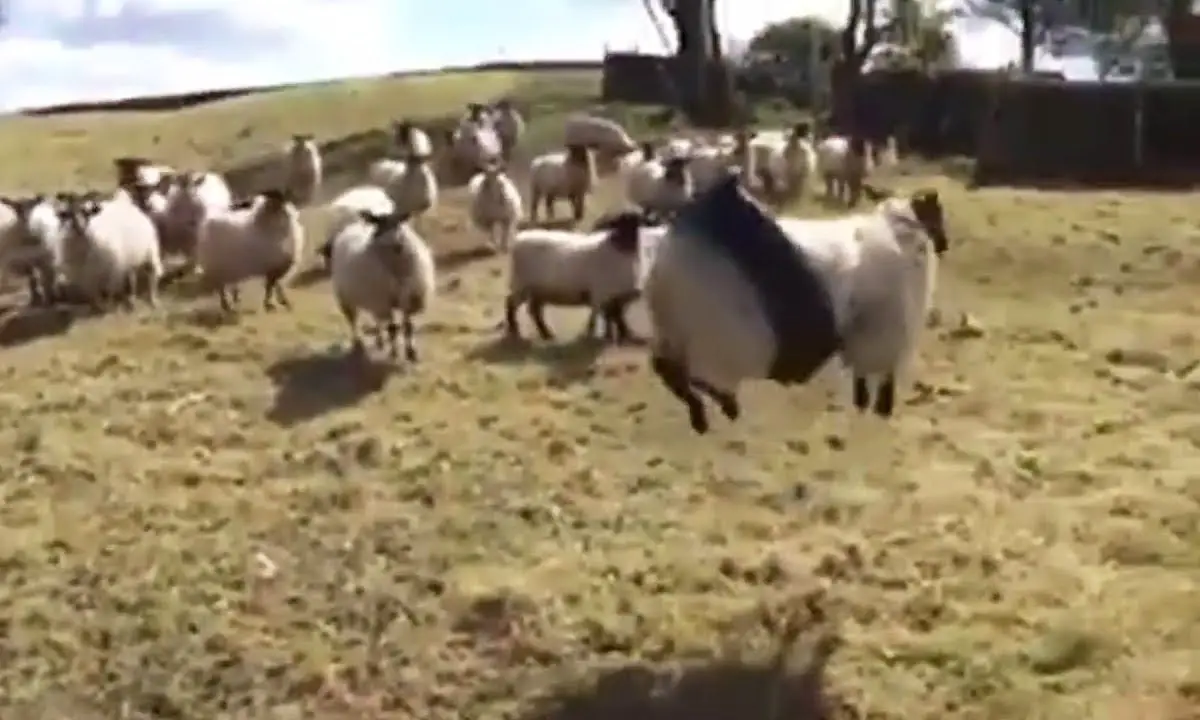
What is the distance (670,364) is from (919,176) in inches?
730

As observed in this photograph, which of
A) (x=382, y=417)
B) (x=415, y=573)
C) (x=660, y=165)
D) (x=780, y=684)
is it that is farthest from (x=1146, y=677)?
(x=660, y=165)

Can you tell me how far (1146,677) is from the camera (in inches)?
368

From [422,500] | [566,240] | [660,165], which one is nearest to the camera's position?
[422,500]

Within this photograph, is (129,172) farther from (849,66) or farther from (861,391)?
(861,391)

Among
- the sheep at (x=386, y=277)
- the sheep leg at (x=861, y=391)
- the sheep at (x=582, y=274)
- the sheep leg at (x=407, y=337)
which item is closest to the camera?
the sheep leg at (x=861, y=391)

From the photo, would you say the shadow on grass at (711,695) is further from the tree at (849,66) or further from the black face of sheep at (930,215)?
the tree at (849,66)

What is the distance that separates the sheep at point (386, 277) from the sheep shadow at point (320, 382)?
282mm

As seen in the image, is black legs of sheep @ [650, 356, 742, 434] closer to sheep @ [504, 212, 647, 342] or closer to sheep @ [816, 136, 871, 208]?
sheep @ [504, 212, 647, 342]

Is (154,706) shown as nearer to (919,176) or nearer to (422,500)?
(422,500)

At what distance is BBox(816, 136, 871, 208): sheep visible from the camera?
83.1 ft

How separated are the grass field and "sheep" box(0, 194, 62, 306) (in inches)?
47.9

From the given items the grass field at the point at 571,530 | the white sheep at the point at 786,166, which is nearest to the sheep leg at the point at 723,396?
the grass field at the point at 571,530

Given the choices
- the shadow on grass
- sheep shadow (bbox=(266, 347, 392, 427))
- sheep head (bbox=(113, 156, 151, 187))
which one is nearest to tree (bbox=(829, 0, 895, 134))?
sheep head (bbox=(113, 156, 151, 187))

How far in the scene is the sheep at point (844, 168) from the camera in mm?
25328
